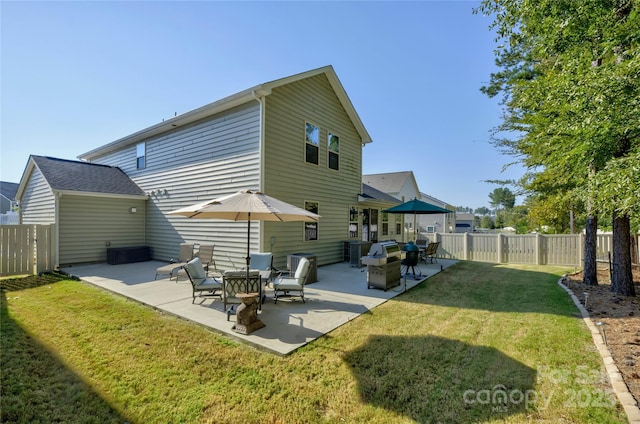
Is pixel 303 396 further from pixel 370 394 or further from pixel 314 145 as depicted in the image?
pixel 314 145

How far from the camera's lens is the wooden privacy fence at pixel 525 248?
36.0 feet

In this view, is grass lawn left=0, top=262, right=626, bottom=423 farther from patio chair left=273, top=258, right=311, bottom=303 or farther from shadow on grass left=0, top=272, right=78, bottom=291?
shadow on grass left=0, top=272, right=78, bottom=291

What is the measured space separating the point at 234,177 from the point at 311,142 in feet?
10.7

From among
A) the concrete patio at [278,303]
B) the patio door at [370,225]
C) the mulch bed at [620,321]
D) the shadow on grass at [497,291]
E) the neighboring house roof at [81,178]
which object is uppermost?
the neighboring house roof at [81,178]

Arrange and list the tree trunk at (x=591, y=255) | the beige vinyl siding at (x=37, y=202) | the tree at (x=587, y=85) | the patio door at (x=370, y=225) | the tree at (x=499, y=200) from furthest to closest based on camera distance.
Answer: the tree at (x=499, y=200) < the patio door at (x=370, y=225) < the beige vinyl siding at (x=37, y=202) < the tree trunk at (x=591, y=255) < the tree at (x=587, y=85)

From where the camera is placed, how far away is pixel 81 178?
37.1ft

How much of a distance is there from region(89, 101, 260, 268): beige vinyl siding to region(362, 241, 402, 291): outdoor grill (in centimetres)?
365

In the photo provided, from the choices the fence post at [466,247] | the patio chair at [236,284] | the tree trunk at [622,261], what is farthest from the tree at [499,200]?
the patio chair at [236,284]

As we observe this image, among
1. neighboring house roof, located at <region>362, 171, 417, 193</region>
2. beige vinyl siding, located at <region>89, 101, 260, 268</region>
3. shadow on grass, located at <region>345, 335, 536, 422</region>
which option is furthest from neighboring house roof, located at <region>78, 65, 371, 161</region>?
neighboring house roof, located at <region>362, 171, 417, 193</region>

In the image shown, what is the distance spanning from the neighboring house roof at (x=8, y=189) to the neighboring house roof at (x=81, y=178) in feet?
71.3

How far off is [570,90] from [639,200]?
82.2 inches

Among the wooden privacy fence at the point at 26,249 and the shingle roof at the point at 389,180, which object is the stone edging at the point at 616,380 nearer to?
the wooden privacy fence at the point at 26,249

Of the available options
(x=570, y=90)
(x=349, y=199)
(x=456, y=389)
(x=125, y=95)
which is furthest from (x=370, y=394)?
(x=125, y=95)

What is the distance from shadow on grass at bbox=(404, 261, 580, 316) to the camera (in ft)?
19.0
